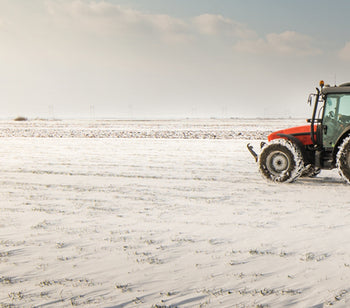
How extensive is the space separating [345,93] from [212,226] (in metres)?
4.77

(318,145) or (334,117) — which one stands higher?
(334,117)

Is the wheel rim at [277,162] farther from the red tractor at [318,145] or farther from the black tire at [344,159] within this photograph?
the black tire at [344,159]

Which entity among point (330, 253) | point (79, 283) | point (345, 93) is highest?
point (345, 93)

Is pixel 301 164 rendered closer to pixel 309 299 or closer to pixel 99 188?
pixel 99 188

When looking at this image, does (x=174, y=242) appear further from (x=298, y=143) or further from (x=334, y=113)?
(x=334, y=113)

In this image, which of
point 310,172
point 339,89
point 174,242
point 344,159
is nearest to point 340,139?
point 344,159

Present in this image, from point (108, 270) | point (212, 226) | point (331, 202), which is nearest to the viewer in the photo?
point (108, 270)

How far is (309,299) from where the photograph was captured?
10.7 ft

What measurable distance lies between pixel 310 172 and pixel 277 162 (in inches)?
49.7

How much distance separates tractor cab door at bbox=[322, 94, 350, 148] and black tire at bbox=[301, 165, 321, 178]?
1085 mm

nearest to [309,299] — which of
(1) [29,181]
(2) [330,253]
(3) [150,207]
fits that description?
(2) [330,253]

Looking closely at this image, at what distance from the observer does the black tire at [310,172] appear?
30.8 ft

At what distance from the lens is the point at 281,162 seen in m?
8.80

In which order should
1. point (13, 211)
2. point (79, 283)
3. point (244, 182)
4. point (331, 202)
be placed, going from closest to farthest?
point (79, 283) → point (13, 211) → point (331, 202) → point (244, 182)
